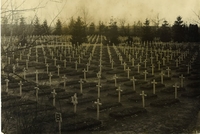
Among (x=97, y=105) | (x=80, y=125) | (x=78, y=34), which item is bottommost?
(x=80, y=125)

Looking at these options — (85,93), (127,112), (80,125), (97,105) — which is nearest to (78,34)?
(85,93)

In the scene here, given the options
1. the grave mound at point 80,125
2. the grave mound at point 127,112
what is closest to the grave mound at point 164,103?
the grave mound at point 127,112

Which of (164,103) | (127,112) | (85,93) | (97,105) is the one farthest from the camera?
(85,93)

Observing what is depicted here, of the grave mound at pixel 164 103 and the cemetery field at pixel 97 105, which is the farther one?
the grave mound at pixel 164 103

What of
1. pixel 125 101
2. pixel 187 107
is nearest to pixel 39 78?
pixel 125 101

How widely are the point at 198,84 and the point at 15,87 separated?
9365 mm

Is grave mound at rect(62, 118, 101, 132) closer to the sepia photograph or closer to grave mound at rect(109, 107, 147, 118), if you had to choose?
the sepia photograph

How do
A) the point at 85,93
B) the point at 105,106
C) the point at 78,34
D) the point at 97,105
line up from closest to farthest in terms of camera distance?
the point at 97,105, the point at 105,106, the point at 85,93, the point at 78,34

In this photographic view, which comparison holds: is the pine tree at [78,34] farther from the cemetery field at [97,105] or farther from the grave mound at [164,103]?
the grave mound at [164,103]

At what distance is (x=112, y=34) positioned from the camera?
36969 mm

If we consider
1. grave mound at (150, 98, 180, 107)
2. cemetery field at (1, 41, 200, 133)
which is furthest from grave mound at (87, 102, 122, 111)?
grave mound at (150, 98, 180, 107)

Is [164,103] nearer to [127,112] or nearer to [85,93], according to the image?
[127,112]

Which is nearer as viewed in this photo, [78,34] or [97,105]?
[97,105]

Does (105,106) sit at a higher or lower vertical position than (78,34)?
lower
